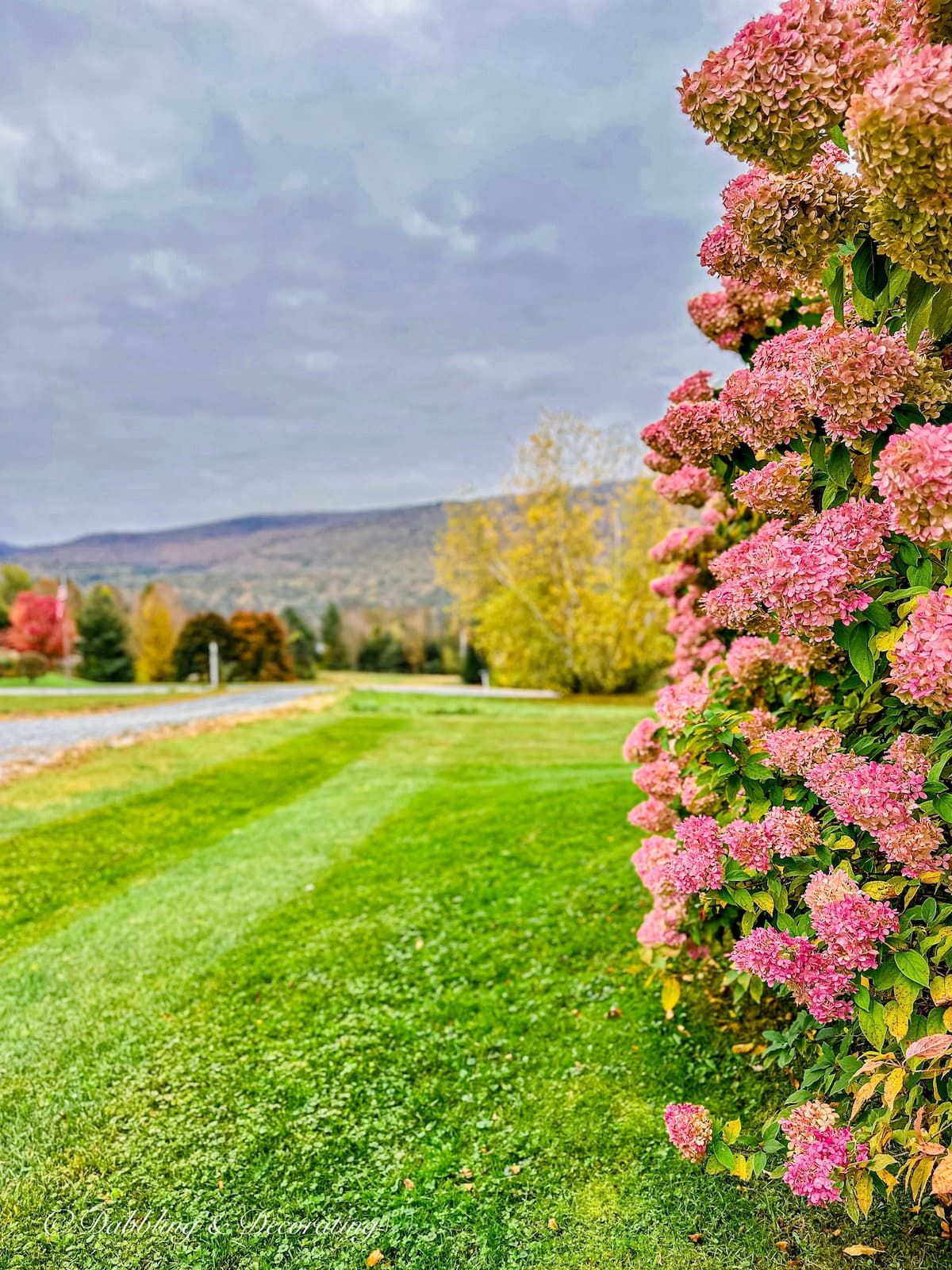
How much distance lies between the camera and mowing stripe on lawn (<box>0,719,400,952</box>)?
618cm

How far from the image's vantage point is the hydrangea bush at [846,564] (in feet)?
4.43

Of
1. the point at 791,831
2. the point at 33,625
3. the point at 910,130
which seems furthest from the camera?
the point at 33,625

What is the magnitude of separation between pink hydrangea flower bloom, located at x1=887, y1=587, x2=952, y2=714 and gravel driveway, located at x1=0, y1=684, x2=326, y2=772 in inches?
504

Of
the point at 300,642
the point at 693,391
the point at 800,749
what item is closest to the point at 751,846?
the point at 800,749

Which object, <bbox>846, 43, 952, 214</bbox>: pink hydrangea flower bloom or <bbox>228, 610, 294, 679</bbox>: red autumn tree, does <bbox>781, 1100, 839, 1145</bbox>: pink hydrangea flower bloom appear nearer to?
<bbox>846, 43, 952, 214</bbox>: pink hydrangea flower bloom

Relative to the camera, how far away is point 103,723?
58.3 ft

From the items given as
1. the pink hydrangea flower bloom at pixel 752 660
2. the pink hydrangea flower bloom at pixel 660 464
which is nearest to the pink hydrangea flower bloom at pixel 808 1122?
the pink hydrangea flower bloom at pixel 752 660

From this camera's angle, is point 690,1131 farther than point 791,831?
Yes

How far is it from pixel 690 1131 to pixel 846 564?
1.80 metres

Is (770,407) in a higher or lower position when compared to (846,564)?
higher

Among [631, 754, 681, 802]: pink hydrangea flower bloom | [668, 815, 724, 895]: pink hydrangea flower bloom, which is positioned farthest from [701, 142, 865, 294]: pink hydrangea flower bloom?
[631, 754, 681, 802]: pink hydrangea flower bloom

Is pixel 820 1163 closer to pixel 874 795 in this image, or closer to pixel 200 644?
pixel 874 795

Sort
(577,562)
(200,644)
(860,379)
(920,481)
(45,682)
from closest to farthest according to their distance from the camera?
(920,481) → (860,379) → (577,562) → (45,682) → (200,644)

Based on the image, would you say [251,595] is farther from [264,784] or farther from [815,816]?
[815,816]
